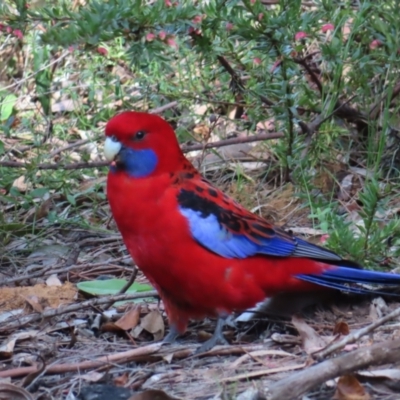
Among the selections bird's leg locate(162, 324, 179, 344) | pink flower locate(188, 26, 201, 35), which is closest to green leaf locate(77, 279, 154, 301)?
bird's leg locate(162, 324, 179, 344)

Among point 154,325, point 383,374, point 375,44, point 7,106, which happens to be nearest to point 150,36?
point 375,44

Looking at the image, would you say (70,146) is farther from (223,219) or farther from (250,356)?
(250,356)

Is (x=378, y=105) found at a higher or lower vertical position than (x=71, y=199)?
higher

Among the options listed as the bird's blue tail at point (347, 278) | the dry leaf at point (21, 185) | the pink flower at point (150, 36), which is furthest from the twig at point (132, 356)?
the dry leaf at point (21, 185)

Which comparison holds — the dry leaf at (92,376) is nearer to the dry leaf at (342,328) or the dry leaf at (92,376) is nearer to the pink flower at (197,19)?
the dry leaf at (342,328)

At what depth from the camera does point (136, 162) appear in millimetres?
3326

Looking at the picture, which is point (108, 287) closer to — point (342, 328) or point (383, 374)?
point (342, 328)

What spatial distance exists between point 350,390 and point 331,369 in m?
0.11

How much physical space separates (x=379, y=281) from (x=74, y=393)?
51.9 inches

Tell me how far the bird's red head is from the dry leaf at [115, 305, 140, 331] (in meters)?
0.62

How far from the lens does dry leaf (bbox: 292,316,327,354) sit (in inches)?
120

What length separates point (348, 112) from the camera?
517cm

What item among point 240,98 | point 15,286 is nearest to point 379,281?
point 15,286

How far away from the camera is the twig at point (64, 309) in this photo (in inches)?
137
